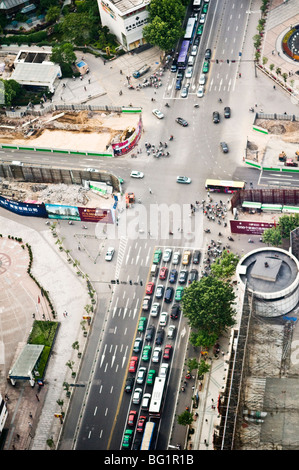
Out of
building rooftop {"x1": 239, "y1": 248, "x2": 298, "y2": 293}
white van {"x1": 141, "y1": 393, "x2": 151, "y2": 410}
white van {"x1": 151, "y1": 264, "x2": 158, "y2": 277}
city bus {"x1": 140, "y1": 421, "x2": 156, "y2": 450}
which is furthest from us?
white van {"x1": 151, "y1": 264, "x2": 158, "y2": 277}

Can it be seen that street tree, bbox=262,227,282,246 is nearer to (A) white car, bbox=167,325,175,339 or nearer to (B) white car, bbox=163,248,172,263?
(B) white car, bbox=163,248,172,263

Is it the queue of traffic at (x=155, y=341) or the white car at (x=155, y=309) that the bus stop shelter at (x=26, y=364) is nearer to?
the queue of traffic at (x=155, y=341)

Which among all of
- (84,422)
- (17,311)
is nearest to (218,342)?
(84,422)

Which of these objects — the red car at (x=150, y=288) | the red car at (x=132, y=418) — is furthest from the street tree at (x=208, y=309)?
the red car at (x=132, y=418)

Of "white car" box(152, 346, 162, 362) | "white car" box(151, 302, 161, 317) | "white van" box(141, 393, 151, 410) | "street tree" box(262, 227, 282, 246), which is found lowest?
"white van" box(141, 393, 151, 410)

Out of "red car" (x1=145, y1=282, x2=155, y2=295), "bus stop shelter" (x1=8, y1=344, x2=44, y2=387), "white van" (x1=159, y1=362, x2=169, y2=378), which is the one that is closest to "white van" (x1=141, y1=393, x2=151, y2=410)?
"white van" (x1=159, y1=362, x2=169, y2=378)

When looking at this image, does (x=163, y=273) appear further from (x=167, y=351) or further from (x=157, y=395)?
(x=157, y=395)
